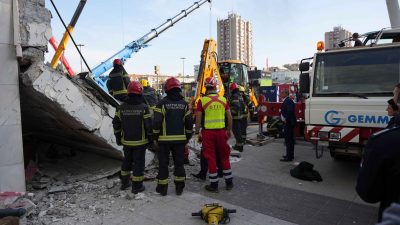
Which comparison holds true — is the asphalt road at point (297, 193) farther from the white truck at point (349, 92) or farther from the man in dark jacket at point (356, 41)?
the man in dark jacket at point (356, 41)

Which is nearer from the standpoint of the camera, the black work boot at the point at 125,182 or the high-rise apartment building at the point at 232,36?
the black work boot at the point at 125,182

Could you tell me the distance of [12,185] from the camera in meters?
4.58

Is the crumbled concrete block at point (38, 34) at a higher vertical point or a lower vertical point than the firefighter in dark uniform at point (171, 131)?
higher

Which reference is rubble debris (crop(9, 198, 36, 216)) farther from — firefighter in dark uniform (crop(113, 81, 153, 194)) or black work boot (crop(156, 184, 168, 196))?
black work boot (crop(156, 184, 168, 196))

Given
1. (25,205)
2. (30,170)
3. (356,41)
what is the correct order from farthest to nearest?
(356,41)
(30,170)
(25,205)

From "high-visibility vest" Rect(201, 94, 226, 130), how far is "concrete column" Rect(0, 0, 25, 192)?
2.81 meters

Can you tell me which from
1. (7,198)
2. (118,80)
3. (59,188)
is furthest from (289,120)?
(7,198)

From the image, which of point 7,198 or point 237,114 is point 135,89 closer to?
point 7,198

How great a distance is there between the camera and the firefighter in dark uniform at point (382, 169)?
1.97 meters

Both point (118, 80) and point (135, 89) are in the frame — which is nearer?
point (135, 89)

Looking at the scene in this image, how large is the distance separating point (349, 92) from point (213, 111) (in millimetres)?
2264

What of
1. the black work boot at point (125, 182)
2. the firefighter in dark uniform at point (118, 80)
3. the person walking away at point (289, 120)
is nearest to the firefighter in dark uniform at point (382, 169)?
the black work boot at point (125, 182)

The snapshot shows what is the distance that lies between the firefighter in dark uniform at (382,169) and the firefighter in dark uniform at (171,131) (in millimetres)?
3386

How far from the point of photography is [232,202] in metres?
4.95
